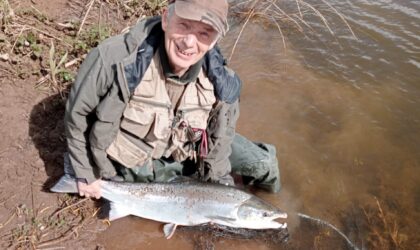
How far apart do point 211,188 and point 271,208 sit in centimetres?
51

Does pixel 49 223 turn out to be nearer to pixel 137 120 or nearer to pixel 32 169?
pixel 32 169

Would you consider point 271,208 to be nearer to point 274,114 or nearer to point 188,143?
point 188,143

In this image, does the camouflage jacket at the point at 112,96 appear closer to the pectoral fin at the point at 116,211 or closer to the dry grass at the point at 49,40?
the pectoral fin at the point at 116,211

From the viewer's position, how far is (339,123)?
5555 millimetres

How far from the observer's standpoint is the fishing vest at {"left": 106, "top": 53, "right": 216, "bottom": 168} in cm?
348

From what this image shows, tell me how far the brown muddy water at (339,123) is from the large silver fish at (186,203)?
0.24 metres

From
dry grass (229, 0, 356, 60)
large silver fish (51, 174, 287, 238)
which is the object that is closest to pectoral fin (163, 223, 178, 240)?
large silver fish (51, 174, 287, 238)

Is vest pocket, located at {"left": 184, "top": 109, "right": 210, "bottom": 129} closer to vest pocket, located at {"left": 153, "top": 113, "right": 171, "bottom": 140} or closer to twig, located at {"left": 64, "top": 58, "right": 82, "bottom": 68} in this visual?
vest pocket, located at {"left": 153, "top": 113, "right": 171, "bottom": 140}

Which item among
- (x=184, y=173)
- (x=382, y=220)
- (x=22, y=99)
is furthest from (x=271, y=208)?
(x=22, y=99)

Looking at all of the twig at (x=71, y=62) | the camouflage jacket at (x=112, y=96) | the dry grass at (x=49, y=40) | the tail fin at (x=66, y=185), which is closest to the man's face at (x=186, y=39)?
the camouflage jacket at (x=112, y=96)

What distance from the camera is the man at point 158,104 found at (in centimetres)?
316

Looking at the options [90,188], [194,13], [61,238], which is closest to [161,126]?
[90,188]

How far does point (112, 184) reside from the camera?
3844 millimetres

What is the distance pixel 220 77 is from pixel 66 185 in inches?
59.4
